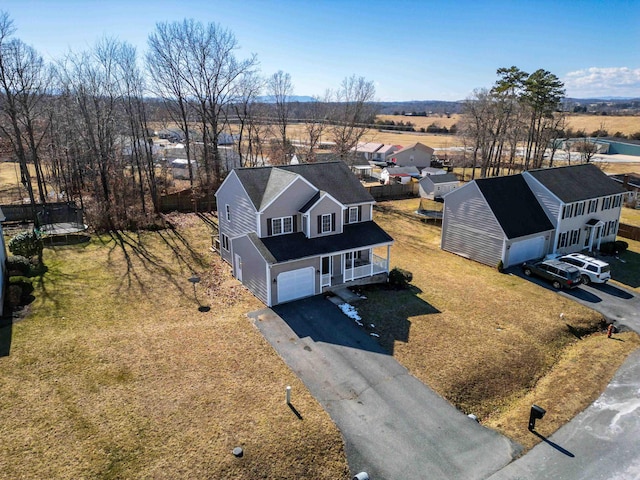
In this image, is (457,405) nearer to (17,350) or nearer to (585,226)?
(17,350)

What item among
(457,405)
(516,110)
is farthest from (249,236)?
(516,110)

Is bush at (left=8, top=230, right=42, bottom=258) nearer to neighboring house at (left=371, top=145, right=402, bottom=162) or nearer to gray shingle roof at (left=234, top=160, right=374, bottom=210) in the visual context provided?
gray shingle roof at (left=234, top=160, right=374, bottom=210)

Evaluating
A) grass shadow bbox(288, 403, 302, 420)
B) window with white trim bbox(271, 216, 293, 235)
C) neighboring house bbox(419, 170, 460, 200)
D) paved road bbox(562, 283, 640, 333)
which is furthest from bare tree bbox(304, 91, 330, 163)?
grass shadow bbox(288, 403, 302, 420)

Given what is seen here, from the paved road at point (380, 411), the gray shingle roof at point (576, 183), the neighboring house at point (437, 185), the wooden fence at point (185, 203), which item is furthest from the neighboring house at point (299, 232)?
the neighboring house at point (437, 185)

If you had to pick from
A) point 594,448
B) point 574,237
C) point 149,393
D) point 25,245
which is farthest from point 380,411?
point 574,237

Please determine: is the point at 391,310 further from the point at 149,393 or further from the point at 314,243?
the point at 149,393

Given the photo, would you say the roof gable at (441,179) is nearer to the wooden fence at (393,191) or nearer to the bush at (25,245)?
the wooden fence at (393,191)
